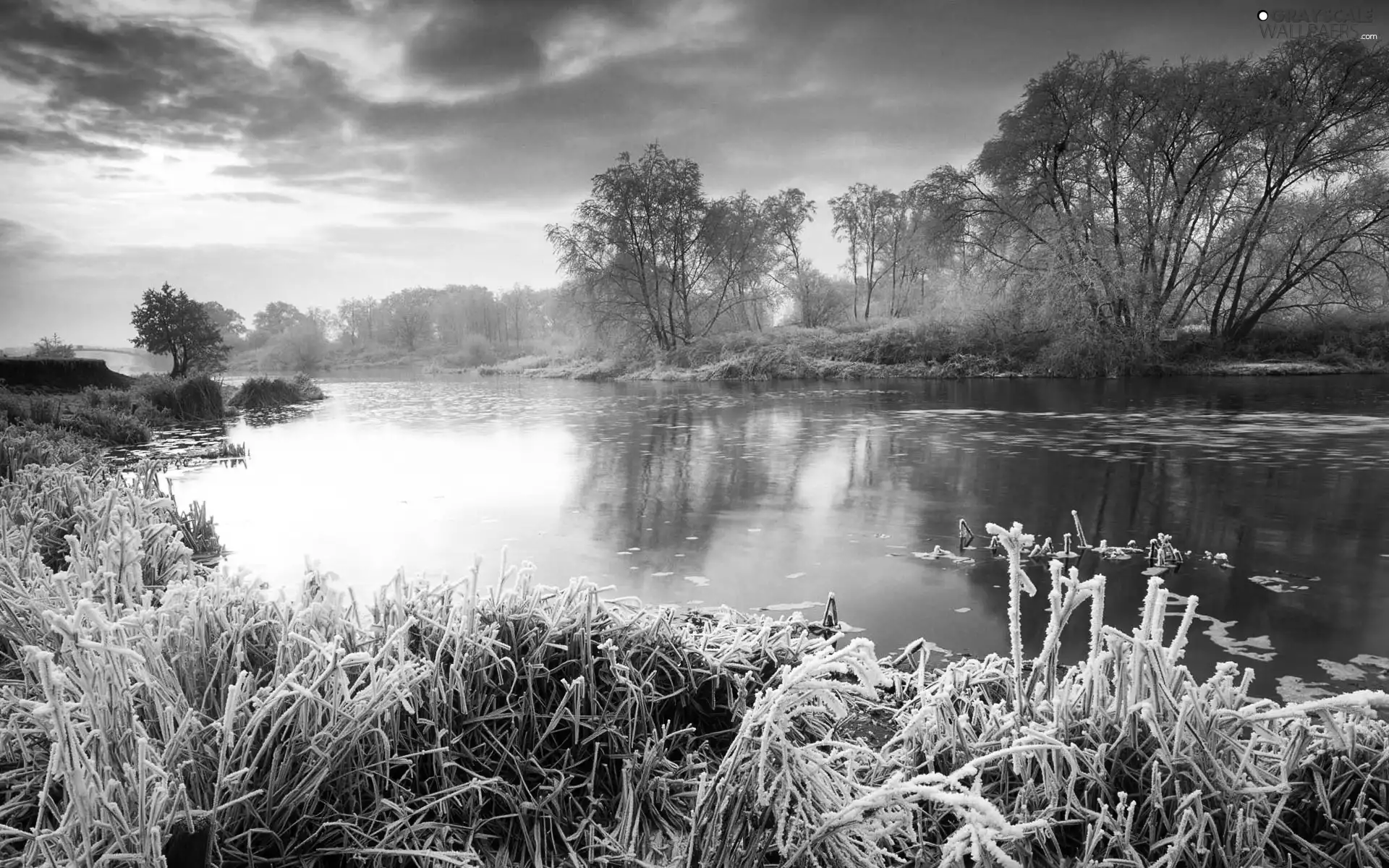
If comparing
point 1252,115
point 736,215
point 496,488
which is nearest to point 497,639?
point 496,488

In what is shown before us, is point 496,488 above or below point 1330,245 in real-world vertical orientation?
below

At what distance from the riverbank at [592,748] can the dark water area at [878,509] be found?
167cm

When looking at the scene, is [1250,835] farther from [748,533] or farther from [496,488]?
[496,488]

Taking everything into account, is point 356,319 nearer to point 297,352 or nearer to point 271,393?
point 297,352

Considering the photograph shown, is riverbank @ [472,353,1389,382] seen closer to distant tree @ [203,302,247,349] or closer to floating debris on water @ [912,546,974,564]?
floating debris on water @ [912,546,974,564]

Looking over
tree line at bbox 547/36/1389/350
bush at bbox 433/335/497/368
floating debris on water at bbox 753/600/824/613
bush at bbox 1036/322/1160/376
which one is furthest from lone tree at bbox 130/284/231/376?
bush at bbox 433/335/497/368

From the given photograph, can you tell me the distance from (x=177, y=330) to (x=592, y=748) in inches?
1154

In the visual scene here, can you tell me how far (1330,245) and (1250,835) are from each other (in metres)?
35.1

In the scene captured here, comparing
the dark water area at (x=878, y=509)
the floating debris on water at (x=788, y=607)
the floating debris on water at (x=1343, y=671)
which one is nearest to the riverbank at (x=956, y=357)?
the dark water area at (x=878, y=509)

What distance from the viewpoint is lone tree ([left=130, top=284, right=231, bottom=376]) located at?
24.0 m

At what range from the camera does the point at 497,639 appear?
2.08 m

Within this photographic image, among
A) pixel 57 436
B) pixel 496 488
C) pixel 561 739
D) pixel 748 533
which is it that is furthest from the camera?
pixel 57 436

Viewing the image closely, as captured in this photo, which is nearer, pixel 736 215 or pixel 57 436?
pixel 57 436

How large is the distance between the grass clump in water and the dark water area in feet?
22.7
